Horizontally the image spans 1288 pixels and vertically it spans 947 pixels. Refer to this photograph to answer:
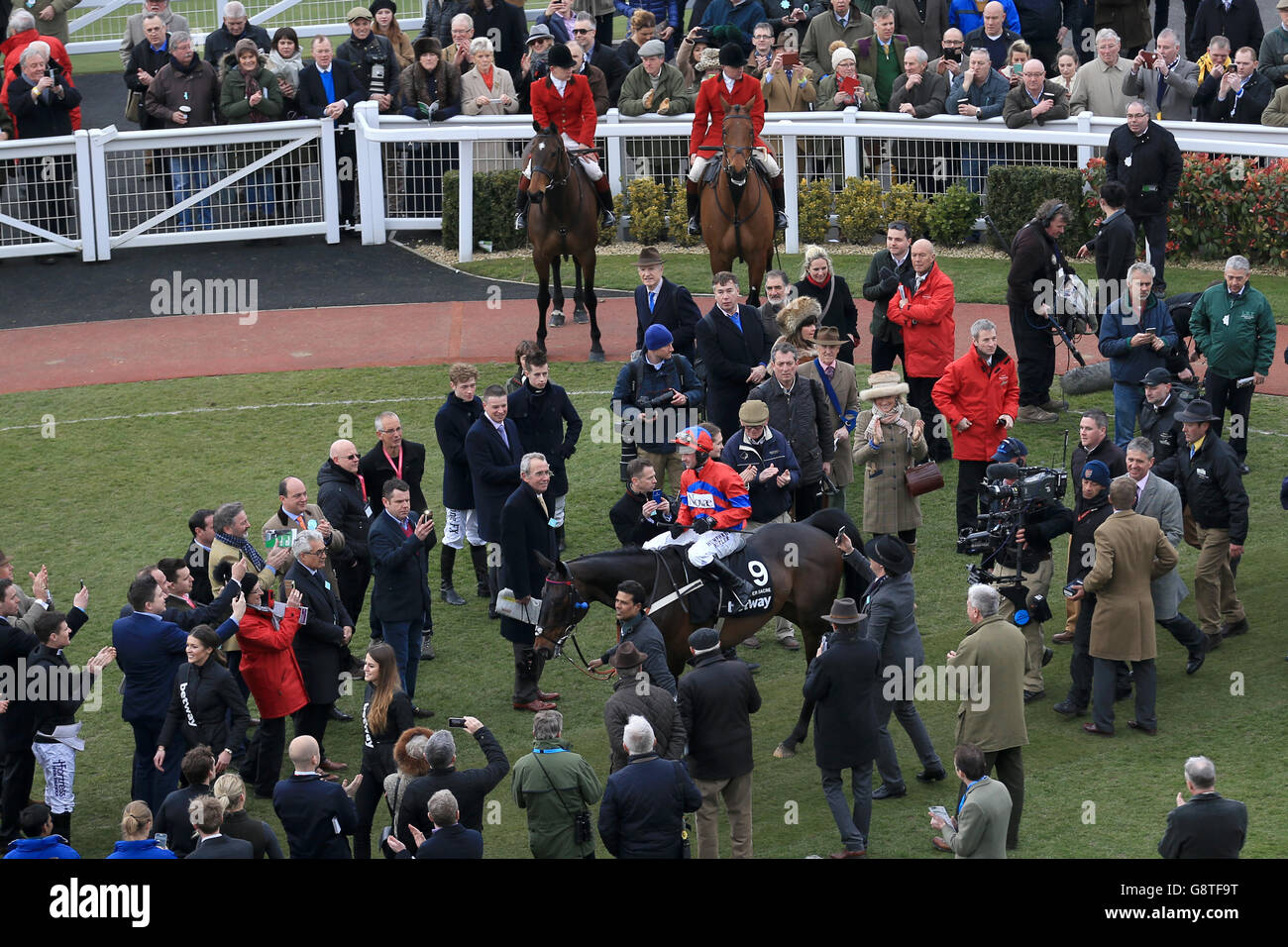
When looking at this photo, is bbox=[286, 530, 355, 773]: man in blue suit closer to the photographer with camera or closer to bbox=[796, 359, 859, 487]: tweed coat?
the photographer with camera

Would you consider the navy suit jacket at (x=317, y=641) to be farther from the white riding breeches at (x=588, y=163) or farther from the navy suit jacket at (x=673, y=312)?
the white riding breeches at (x=588, y=163)

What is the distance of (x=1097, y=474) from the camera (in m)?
11.9

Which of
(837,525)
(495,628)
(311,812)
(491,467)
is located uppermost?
(491,467)

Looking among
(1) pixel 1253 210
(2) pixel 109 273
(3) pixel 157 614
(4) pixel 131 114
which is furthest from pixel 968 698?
(4) pixel 131 114

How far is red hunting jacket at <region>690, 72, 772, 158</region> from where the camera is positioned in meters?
18.2

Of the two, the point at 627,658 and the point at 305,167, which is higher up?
the point at 305,167

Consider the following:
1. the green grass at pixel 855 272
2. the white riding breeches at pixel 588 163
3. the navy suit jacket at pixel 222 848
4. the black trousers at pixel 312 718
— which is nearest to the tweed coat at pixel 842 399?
the black trousers at pixel 312 718

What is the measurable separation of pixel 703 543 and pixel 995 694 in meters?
2.16

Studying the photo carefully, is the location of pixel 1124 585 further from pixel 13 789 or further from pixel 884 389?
pixel 13 789

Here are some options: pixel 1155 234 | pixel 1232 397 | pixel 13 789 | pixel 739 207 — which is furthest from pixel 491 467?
pixel 1155 234

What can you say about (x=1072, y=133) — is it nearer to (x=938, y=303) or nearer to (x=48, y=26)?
(x=938, y=303)

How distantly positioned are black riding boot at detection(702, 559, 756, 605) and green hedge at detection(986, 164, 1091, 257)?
9.70 metres

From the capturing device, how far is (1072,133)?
20.6 meters

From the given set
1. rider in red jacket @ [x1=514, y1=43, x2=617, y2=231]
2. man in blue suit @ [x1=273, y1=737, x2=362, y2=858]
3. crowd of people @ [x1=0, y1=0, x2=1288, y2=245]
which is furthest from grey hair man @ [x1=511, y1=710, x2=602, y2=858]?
crowd of people @ [x1=0, y1=0, x2=1288, y2=245]
